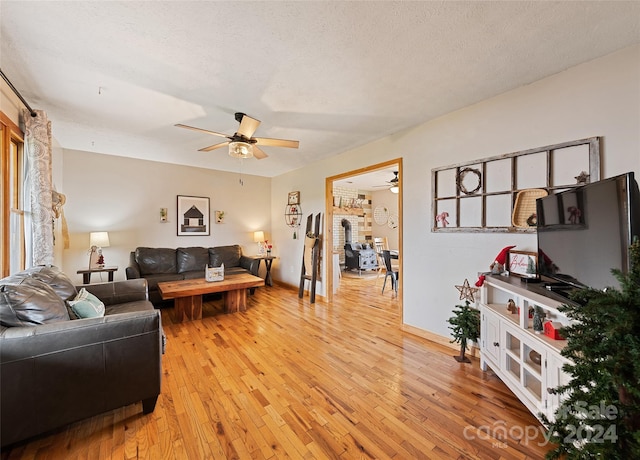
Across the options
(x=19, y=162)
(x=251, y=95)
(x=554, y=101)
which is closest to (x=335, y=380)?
(x=251, y=95)

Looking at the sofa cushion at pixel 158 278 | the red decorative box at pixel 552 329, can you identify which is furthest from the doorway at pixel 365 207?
the sofa cushion at pixel 158 278

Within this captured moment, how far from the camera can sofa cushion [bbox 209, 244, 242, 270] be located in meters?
5.04

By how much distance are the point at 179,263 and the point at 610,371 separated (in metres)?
5.35

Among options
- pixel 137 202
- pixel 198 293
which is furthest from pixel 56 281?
pixel 137 202

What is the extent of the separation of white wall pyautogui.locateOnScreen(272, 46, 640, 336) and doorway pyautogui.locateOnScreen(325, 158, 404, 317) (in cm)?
10

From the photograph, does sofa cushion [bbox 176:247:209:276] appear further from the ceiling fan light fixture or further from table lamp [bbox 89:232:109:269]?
the ceiling fan light fixture

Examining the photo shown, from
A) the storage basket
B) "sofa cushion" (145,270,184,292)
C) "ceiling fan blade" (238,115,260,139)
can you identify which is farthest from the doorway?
"sofa cushion" (145,270,184,292)

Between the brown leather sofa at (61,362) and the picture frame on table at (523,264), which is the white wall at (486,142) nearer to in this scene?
the picture frame on table at (523,264)

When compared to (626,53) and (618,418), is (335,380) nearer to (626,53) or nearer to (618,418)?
(618,418)

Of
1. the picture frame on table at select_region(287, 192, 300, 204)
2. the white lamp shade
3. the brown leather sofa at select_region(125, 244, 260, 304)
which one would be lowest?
the brown leather sofa at select_region(125, 244, 260, 304)

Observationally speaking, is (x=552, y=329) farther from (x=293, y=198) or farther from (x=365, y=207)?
(x=365, y=207)

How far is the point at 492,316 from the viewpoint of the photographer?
6.80 feet

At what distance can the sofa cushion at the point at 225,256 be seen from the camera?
504 centimetres

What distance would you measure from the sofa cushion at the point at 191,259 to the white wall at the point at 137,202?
0.41m
